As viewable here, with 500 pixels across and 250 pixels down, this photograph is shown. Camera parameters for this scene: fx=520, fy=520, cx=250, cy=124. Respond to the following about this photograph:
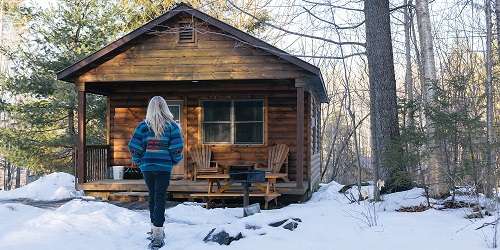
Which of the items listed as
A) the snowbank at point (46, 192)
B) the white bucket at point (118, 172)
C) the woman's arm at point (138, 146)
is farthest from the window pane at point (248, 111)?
the woman's arm at point (138, 146)

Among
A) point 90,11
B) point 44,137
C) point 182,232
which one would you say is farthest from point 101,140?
point 182,232

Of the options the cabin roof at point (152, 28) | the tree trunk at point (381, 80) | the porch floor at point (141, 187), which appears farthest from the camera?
the porch floor at point (141, 187)

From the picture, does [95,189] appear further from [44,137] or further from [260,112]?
[44,137]

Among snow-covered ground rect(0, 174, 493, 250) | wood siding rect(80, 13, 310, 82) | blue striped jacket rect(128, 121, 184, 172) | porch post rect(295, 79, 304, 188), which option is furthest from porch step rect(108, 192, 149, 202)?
blue striped jacket rect(128, 121, 184, 172)

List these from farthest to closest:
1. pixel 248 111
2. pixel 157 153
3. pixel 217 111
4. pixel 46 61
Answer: pixel 46 61
pixel 217 111
pixel 248 111
pixel 157 153

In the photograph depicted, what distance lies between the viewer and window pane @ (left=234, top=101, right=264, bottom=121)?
13.4m

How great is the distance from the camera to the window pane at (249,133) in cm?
1341

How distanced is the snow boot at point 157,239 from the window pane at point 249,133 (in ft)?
23.6

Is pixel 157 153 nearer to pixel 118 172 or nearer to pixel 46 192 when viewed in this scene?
pixel 46 192

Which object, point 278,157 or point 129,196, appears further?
point 278,157

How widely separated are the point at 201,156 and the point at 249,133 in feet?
4.49

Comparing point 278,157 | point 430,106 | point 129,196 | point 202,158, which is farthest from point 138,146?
point 202,158

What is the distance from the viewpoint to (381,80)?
994 centimetres

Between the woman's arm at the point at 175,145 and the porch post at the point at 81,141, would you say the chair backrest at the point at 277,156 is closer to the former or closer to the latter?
the porch post at the point at 81,141
